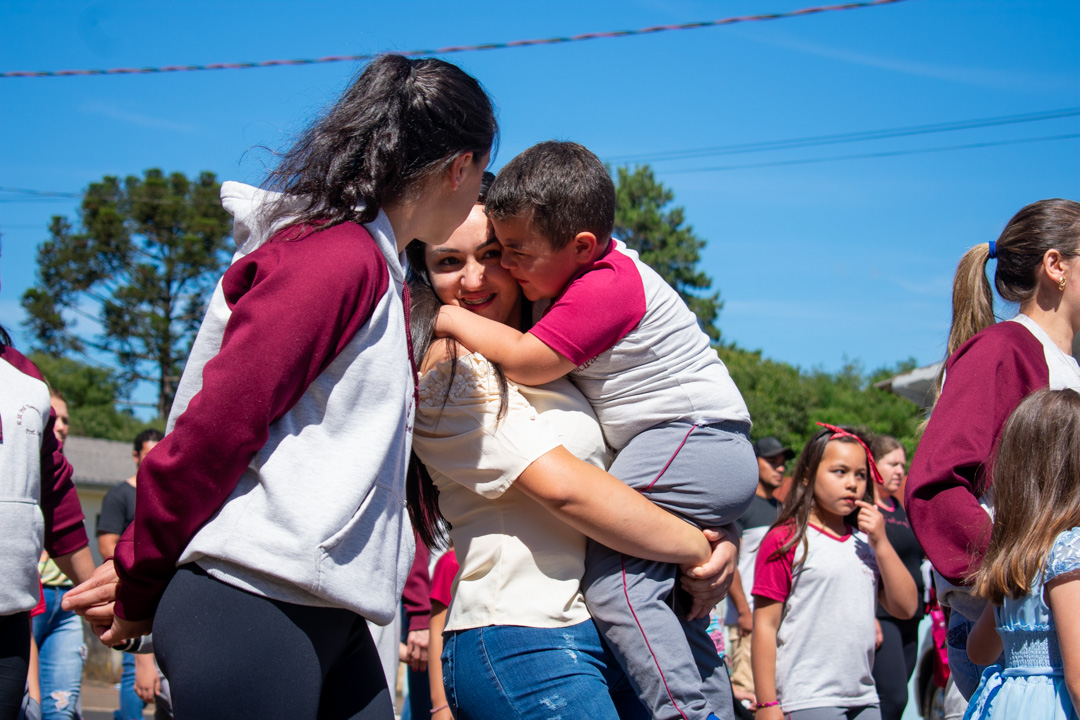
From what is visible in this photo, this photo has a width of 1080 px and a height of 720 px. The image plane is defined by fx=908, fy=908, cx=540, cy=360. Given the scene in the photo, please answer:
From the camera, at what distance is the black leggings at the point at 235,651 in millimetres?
1490

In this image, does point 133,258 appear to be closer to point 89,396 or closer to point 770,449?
point 89,396

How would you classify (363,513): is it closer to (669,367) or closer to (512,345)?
(512,345)

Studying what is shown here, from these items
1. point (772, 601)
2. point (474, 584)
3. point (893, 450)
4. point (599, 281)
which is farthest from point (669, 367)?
point (893, 450)

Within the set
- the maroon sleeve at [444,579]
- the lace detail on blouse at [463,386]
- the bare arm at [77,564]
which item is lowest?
the maroon sleeve at [444,579]

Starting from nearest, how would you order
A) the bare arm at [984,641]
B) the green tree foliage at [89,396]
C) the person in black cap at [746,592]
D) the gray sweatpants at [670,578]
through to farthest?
1. the gray sweatpants at [670,578]
2. the bare arm at [984,641]
3. the person in black cap at [746,592]
4. the green tree foliage at [89,396]

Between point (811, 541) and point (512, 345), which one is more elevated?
point (512, 345)

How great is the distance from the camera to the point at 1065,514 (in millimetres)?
2432

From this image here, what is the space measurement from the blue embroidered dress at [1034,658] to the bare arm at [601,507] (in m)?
0.98

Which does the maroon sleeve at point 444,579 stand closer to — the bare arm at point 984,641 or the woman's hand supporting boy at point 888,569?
the woman's hand supporting boy at point 888,569

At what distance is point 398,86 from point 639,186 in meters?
48.2

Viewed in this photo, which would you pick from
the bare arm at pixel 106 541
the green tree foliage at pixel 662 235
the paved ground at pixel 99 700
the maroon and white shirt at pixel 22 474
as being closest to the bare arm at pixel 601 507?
the maroon and white shirt at pixel 22 474

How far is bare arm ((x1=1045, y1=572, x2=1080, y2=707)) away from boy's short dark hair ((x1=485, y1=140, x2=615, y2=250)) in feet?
4.84

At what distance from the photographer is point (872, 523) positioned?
443 centimetres

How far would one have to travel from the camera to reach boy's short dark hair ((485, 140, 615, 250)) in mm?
2391
